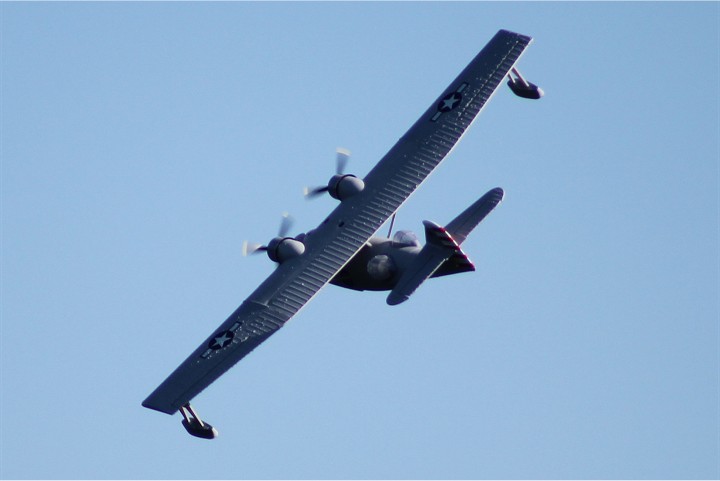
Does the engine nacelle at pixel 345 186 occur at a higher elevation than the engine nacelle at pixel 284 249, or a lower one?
higher

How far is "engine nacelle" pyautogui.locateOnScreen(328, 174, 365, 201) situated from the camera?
7250 centimetres

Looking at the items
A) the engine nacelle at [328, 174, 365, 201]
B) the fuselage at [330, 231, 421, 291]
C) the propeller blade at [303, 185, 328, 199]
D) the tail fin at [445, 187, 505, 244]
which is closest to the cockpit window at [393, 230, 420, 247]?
the fuselage at [330, 231, 421, 291]

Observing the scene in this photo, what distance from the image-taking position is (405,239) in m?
71.6

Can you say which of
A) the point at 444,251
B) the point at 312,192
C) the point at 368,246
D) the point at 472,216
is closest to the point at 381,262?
the point at 368,246

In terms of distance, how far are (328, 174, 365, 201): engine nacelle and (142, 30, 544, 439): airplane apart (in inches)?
1.6

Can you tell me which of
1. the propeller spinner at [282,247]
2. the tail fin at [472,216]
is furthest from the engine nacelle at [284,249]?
the tail fin at [472,216]

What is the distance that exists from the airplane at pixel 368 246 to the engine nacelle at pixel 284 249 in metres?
0.04

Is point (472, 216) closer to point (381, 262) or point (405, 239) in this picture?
point (405, 239)

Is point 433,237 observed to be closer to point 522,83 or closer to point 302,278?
point 302,278

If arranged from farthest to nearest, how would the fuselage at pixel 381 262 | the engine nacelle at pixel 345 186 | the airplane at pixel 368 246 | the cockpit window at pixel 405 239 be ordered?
the engine nacelle at pixel 345 186 < the cockpit window at pixel 405 239 < the fuselage at pixel 381 262 < the airplane at pixel 368 246

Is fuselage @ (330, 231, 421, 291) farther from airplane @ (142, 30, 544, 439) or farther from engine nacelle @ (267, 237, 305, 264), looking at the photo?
engine nacelle @ (267, 237, 305, 264)

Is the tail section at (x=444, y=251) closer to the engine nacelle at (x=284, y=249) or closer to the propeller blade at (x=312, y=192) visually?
the engine nacelle at (x=284, y=249)

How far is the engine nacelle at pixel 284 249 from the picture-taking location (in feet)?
231

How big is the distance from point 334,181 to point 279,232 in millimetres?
3243
